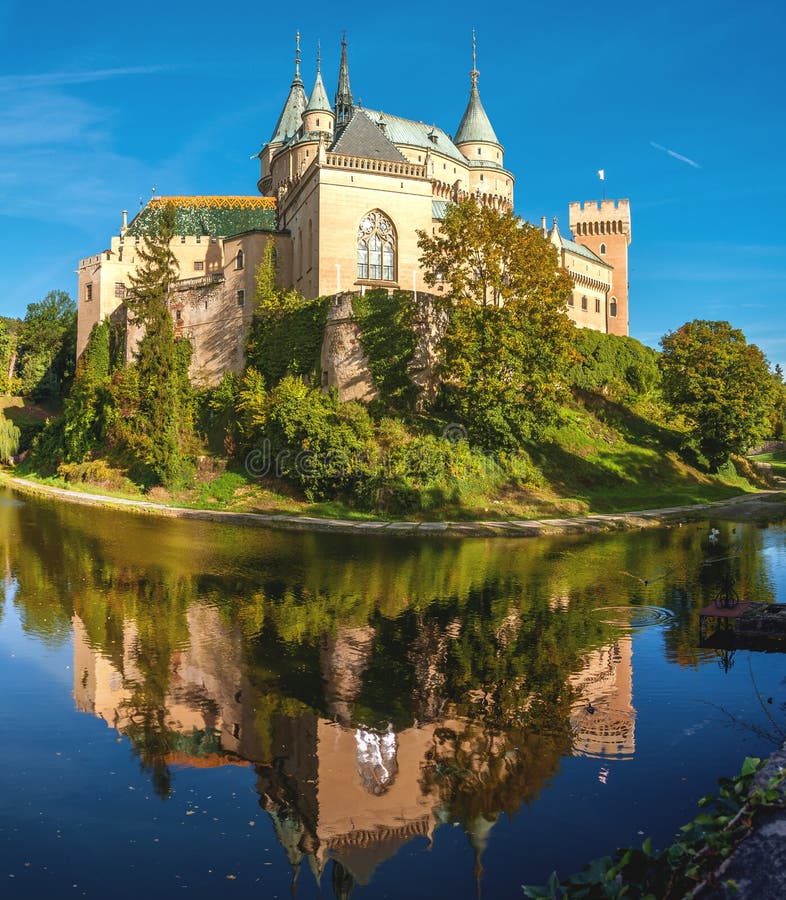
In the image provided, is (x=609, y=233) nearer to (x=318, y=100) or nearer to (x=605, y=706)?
(x=318, y=100)

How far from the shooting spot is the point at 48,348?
61.1 metres

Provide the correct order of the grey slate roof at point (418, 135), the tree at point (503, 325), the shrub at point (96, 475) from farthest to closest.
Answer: the grey slate roof at point (418, 135) → the shrub at point (96, 475) → the tree at point (503, 325)

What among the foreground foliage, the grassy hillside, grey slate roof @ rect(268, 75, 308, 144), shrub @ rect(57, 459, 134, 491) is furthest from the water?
grey slate roof @ rect(268, 75, 308, 144)

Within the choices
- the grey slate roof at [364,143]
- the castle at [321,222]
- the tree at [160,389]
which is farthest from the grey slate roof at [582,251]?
the tree at [160,389]

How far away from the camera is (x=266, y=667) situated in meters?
12.8

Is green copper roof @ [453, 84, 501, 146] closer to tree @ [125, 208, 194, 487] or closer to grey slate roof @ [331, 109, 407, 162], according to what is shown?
grey slate roof @ [331, 109, 407, 162]

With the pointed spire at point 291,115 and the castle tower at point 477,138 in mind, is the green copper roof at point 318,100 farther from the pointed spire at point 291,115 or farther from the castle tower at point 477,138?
the castle tower at point 477,138

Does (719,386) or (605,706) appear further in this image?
(719,386)

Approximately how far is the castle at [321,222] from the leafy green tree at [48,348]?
9.66m

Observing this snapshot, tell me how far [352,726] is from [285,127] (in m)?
55.3

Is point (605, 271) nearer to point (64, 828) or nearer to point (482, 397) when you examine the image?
point (482, 397)

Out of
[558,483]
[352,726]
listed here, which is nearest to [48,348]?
[558,483]

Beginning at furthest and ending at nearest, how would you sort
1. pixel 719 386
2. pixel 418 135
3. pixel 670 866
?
pixel 418 135
pixel 719 386
pixel 670 866

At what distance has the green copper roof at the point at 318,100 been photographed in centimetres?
5253
